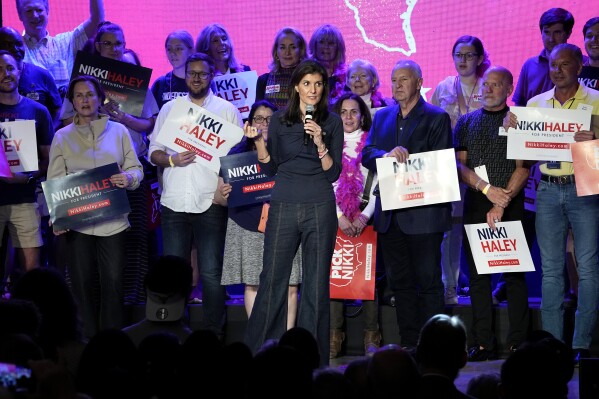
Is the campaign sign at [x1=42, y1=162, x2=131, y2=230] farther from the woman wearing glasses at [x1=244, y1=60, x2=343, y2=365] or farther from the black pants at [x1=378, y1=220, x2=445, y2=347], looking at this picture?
the black pants at [x1=378, y1=220, x2=445, y2=347]

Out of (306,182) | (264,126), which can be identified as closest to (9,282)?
(264,126)

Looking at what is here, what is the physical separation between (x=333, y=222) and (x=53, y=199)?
87.8 inches

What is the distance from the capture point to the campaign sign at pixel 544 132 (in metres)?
6.41

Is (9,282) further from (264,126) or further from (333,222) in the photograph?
(333,222)

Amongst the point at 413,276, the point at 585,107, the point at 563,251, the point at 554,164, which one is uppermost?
the point at 585,107

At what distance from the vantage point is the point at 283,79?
7633 mm

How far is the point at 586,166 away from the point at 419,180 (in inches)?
42.0

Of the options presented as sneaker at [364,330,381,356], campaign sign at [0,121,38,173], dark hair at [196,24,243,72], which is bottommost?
sneaker at [364,330,381,356]

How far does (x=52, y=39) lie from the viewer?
825cm

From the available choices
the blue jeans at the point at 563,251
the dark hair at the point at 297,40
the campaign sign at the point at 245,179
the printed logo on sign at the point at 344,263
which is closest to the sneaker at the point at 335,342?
the printed logo on sign at the point at 344,263

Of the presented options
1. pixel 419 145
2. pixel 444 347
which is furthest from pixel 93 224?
pixel 444 347

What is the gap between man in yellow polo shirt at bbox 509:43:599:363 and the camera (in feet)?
21.0

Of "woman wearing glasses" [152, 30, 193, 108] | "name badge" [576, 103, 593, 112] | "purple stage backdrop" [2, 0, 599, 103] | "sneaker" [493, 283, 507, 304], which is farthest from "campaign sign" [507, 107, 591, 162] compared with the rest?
"woman wearing glasses" [152, 30, 193, 108]

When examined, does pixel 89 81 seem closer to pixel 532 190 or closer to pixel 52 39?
pixel 52 39
